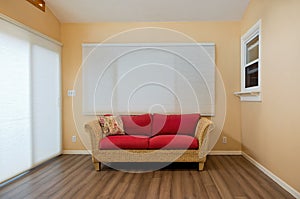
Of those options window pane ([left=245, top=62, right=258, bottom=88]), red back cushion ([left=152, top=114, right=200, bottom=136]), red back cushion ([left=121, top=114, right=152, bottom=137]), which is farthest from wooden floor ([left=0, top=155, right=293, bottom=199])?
window pane ([left=245, top=62, right=258, bottom=88])

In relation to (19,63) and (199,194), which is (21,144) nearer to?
(19,63)

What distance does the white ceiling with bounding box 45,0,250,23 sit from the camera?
3.90 metres

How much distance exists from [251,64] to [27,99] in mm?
3570

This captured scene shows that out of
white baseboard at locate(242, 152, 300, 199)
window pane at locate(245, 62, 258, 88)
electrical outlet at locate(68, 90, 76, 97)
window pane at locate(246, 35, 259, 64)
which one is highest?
window pane at locate(246, 35, 259, 64)

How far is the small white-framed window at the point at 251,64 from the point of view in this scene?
11.3ft

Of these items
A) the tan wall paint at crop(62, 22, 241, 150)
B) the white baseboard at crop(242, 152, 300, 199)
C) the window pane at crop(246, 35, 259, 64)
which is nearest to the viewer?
the white baseboard at crop(242, 152, 300, 199)

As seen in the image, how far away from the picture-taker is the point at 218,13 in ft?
13.4

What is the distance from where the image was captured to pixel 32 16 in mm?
3551

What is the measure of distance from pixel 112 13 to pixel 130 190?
3.05m

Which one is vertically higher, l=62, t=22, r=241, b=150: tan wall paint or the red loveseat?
l=62, t=22, r=241, b=150: tan wall paint

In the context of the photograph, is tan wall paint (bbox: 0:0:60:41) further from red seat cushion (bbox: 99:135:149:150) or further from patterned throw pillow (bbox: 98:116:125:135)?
red seat cushion (bbox: 99:135:149:150)

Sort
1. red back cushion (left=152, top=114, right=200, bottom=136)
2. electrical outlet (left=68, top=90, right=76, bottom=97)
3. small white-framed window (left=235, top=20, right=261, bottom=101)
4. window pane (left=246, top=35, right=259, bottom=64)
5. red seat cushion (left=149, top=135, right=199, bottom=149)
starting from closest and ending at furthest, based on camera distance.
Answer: red seat cushion (left=149, top=135, right=199, bottom=149)
small white-framed window (left=235, top=20, right=261, bottom=101)
window pane (left=246, top=35, right=259, bottom=64)
red back cushion (left=152, top=114, right=200, bottom=136)
electrical outlet (left=68, top=90, right=76, bottom=97)

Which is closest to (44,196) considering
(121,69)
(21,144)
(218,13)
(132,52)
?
(21,144)

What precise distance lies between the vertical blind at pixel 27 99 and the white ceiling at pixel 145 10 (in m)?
0.70
